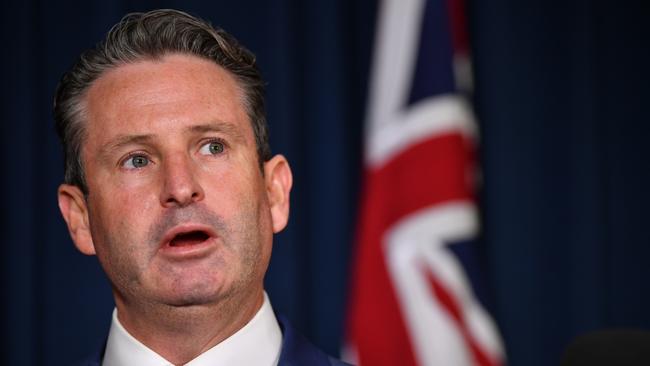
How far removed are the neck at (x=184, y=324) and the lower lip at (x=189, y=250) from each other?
0.27 feet

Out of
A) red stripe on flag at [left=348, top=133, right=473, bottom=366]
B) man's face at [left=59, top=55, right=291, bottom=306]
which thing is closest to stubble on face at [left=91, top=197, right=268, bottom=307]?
man's face at [left=59, top=55, right=291, bottom=306]

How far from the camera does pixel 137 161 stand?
121 centimetres

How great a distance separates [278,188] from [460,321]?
2.85ft

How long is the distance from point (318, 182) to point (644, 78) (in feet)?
3.33

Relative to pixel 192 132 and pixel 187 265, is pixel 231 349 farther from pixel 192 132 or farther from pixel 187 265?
pixel 192 132

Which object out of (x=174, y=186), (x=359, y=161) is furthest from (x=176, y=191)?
(x=359, y=161)

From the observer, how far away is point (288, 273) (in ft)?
7.55

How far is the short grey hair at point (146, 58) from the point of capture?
4.23ft

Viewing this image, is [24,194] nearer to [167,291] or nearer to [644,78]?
[167,291]

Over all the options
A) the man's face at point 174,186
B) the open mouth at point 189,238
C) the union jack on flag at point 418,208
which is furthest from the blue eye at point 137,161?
the union jack on flag at point 418,208

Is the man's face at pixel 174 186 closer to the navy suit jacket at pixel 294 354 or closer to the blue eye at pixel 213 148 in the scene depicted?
the blue eye at pixel 213 148

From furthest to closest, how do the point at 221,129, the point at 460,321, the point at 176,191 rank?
the point at 460,321
the point at 221,129
the point at 176,191

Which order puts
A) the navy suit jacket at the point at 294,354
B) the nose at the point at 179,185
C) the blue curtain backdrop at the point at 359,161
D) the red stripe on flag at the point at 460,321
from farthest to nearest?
the blue curtain backdrop at the point at 359,161, the red stripe on flag at the point at 460,321, the navy suit jacket at the point at 294,354, the nose at the point at 179,185

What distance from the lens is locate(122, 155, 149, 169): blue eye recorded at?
3.95ft
